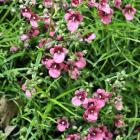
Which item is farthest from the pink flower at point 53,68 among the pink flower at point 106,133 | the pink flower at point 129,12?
the pink flower at point 129,12

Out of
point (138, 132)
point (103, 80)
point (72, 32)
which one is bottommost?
point (138, 132)

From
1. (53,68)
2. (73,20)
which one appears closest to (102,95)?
(53,68)

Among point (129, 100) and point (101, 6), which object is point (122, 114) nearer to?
point (129, 100)

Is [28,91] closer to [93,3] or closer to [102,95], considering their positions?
[102,95]

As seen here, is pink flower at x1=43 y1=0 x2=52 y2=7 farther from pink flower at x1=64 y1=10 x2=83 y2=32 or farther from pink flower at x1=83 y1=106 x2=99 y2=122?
pink flower at x1=83 y1=106 x2=99 y2=122

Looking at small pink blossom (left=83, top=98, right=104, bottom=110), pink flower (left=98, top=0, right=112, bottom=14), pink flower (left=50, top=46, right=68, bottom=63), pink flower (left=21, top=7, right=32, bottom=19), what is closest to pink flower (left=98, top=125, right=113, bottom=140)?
small pink blossom (left=83, top=98, right=104, bottom=110)

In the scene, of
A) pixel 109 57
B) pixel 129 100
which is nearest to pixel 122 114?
pixel 129 100
